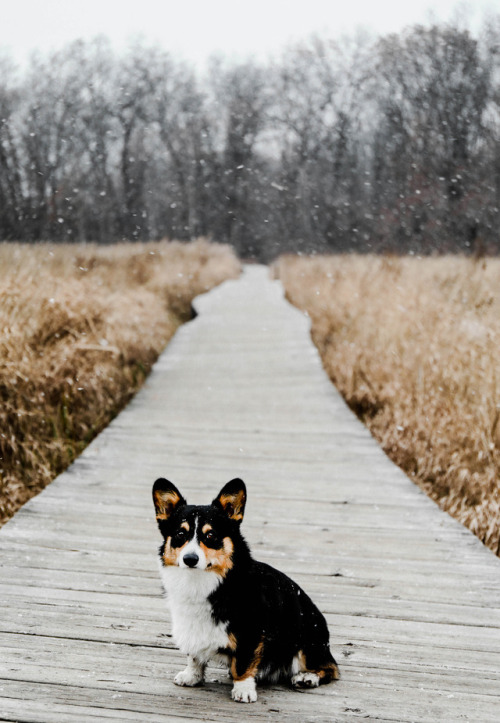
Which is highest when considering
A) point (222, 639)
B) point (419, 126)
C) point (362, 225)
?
point (419, 126)

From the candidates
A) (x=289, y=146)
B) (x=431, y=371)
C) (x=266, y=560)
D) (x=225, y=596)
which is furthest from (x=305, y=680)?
(x=289, y=146)

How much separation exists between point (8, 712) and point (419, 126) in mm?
21130

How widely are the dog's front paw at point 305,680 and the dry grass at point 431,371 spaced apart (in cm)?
192

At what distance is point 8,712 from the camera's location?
2.12 metres

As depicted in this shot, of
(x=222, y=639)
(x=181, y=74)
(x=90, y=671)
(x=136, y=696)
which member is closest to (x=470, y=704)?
(x=222, y=639)

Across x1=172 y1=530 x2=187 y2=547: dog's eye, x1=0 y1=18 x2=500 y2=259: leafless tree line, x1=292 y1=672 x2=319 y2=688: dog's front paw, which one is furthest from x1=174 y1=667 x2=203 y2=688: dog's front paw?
x1=0 y1=18 x2=500 y2=259: leafless tree line

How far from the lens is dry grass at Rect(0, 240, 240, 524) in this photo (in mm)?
4883

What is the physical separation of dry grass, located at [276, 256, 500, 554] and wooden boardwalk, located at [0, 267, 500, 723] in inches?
11.3

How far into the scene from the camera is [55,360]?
5711 mm

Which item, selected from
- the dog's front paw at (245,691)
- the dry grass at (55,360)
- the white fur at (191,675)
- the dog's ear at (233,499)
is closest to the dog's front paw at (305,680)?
the dog's front paw at (245,691)

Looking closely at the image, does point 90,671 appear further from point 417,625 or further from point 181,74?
point 181,74

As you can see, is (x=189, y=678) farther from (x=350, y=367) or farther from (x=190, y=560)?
(x=350, y=367)

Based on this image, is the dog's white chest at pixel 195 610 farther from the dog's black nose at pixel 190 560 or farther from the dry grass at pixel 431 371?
the dry grass at pixel 431 371

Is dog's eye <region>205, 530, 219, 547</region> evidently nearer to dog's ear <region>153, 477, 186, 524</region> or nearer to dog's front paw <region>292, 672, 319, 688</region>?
dog's ear <region>153, 477, 186, 524</region>
